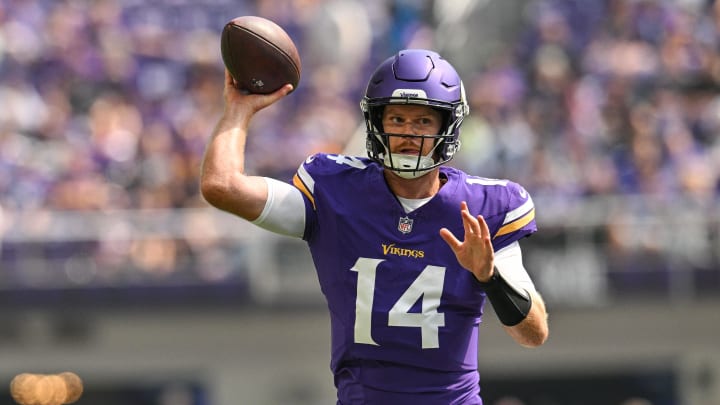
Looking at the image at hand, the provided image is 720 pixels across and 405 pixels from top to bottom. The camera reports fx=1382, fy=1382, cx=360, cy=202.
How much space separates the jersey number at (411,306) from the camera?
4.28 meters

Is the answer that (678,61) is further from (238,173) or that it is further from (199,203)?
(238,173)

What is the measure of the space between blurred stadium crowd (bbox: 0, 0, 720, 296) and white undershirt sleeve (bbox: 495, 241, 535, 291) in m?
7.60

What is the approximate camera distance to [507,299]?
414 centimetres

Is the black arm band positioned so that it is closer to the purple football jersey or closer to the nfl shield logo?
the purple football jersey

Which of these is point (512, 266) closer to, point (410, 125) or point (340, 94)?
point (410, 125)

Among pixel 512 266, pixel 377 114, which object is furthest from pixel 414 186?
pixel 512 266

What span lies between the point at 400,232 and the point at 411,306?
243mm

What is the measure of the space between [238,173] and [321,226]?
41 centimetres

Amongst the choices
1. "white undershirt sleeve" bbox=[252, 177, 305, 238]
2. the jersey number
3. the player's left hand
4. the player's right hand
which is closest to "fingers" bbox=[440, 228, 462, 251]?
the player's left hand

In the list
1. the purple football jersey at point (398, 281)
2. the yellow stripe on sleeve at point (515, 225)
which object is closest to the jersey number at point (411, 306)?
the purple football jersey at point (398, 281)

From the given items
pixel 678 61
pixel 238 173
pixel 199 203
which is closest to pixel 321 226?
pixel 238 173

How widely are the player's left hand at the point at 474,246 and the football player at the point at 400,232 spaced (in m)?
0.13

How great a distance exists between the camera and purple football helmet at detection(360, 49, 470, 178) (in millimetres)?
4352

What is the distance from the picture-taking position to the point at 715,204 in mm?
11820
